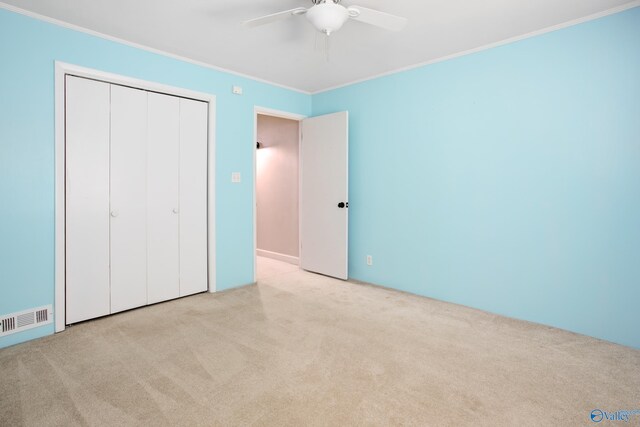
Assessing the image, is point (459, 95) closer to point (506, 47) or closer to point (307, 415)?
point (506, 47)

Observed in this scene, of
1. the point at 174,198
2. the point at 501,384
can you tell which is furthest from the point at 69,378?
the point at 501,384

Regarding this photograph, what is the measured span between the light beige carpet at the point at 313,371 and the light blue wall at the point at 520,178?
358 mm

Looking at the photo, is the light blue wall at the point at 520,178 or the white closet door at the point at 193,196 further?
the white closet door at the point at 193,196

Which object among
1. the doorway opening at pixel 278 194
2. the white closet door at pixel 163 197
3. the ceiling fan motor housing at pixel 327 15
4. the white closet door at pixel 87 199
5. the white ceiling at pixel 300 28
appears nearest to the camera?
the ceiling fan motor housing at pixel 327 15

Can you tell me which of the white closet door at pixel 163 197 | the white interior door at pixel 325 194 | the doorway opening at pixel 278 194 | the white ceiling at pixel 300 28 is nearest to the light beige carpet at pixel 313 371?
the white closet door at pixel 163 197

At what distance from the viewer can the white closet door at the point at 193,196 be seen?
3451 millimetres

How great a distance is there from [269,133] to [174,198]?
252 cm

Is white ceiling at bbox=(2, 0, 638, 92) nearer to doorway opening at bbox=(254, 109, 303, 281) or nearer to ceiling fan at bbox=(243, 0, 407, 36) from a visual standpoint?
ceiling fan at bbox=(243, 0, 407, 36)

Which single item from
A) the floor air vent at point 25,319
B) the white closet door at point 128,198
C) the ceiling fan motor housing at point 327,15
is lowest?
the floor air vent at point 25,319

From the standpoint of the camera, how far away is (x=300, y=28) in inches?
107

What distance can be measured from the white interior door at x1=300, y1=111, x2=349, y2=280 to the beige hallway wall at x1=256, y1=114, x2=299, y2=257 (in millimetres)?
564

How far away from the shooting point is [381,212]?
391 cm

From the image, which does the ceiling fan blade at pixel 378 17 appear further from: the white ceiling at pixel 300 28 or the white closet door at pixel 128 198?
the white closet door at pixel 128 198

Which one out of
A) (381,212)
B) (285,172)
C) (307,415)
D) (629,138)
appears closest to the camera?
(307,415)
